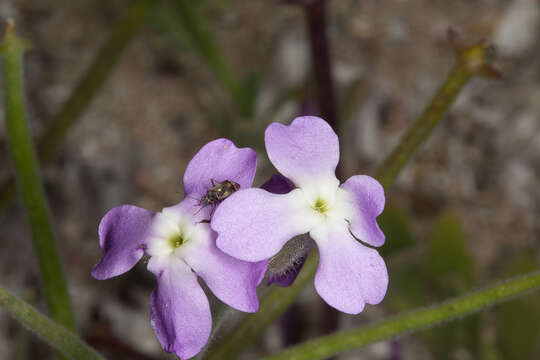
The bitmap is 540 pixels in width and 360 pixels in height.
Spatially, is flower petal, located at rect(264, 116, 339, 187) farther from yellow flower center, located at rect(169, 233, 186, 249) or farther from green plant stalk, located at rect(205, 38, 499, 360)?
green plant stalk, located at rect(205, 38, 499, 360)

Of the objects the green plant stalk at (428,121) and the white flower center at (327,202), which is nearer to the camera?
the white flower center at (327,202)

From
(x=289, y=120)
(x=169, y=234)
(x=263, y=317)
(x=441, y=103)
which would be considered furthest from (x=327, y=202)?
(x=289, y=120)

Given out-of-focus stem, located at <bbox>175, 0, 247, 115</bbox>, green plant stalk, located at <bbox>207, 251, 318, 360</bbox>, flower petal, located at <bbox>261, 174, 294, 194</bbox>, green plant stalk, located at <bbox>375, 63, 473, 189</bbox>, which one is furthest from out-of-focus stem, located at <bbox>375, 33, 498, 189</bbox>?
out-of-focus stem, located at <bbox>175, 0, 247, 115</bbox>

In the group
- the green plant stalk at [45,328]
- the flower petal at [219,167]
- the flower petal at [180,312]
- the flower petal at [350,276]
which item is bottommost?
the green plant stalk at [45,328]

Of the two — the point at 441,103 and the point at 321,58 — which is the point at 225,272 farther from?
the point at 321,58

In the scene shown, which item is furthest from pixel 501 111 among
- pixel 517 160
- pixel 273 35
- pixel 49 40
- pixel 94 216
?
pixel 49 40

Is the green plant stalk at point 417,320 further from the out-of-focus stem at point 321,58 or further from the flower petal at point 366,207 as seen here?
the out-of-focus stem at point 321,58

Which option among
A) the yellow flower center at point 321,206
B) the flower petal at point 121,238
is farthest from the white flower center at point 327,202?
the flower petal at point 121,238

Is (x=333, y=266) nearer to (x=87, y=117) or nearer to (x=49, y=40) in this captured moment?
(x=87, y=117)
